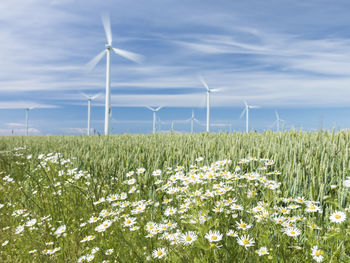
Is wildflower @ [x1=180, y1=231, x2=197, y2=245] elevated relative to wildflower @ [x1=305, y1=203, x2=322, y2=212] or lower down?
lower down

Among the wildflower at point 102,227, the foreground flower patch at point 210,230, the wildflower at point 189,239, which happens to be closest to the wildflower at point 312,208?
the foreground flower patch at point 210,230

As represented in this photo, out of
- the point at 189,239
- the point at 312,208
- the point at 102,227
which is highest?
Result: the point at 312,208

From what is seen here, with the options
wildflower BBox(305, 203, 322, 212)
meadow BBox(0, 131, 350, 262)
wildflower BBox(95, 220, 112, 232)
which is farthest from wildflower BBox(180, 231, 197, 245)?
wildflower BBox(305, 203, 322, 212)

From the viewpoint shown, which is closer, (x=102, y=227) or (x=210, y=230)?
(x=210, y=230)

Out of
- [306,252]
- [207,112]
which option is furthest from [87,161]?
[207,112]

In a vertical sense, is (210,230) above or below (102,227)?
above

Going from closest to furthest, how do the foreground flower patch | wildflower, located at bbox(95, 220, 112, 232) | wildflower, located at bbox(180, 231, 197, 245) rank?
1. wildflower, located at bbox(180, 231, 197, 245)
2. the foreground flower patch
3. wildflower, located at bbox(95, 220, 112, 232)

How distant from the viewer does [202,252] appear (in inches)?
99.2

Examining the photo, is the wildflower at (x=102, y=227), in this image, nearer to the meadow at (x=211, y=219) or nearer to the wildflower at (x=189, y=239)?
the meadow at (x=211, y=219)

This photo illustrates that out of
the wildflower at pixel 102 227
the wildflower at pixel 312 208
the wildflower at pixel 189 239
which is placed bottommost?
the wildflower at pixel 102 227

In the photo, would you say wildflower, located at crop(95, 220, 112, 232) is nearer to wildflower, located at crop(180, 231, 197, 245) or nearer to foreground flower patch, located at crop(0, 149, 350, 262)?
foreground flower patch, located at crop(0, 149, 350, 262)

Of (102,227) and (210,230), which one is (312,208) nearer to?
(210,230)

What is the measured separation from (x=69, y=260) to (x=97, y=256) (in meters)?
0.55

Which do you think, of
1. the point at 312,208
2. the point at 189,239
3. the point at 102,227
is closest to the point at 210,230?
the point at 189,239
